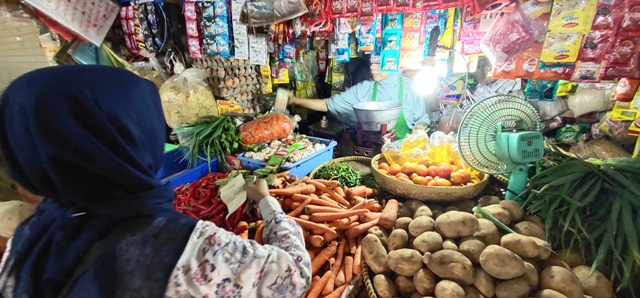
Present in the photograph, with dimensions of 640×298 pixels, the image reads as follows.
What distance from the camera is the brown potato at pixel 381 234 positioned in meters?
1.56

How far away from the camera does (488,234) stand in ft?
4.43

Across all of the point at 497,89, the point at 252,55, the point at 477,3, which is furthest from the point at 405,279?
the point at 497,89

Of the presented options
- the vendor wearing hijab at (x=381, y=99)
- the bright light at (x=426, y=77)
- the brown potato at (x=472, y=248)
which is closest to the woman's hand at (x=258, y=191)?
the brown potato at (x=472, y=248)

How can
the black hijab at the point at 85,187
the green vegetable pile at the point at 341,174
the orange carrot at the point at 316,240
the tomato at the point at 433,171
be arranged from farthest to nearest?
the green vegetable pile at the point at 341,174 → the tomato at the point at 433,171 → the orange carrot at the point at 316,240 → the black hijab at the point at 85,187

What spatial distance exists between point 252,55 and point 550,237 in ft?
→ 8.02

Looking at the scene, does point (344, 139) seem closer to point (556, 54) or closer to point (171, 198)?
point (556, 54)

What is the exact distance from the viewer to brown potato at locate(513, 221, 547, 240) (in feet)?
4.43

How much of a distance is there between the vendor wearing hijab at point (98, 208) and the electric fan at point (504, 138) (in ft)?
4.37

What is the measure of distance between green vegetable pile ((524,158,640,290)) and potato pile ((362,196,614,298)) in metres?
0.07

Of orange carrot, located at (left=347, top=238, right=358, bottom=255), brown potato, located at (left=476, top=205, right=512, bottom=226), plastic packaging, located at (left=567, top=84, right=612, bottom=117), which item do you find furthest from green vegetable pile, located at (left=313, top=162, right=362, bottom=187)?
plastic packaging, located at (left=567, top=84, right=612, bottom=117)

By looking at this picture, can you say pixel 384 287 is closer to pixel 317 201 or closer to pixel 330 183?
pixel 317 201

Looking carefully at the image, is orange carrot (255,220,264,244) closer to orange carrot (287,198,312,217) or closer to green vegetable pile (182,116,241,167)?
orange carrot (287,198,312,217)

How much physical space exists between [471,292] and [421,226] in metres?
0.35

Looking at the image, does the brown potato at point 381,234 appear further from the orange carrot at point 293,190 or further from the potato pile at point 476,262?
the orange carrot at point 293,190
